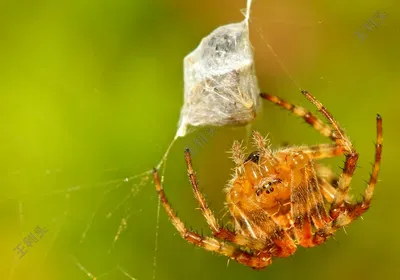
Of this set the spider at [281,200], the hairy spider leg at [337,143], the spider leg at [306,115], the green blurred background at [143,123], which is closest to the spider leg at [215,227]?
the spider at [281,200]

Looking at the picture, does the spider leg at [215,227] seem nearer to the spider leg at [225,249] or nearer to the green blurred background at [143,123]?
the spider leg at [225,249]

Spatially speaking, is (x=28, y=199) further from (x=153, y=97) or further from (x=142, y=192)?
(x=153, y=97)

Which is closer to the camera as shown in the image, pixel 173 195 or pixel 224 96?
pixel 224 96

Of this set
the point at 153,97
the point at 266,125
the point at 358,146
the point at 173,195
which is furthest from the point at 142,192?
the point at 358,146

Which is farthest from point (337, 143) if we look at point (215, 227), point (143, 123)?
point (143, 123)

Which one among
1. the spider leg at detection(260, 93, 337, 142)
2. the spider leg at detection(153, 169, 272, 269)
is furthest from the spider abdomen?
the spider leg at detection(260, 93, 337, 142)

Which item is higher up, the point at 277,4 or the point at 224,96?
the point at 277,4

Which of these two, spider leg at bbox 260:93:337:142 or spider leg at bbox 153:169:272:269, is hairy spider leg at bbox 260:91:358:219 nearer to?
spider leg at bbox 260:93:337:142

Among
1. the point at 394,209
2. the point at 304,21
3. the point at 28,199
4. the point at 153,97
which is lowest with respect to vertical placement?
the point at 394,209
